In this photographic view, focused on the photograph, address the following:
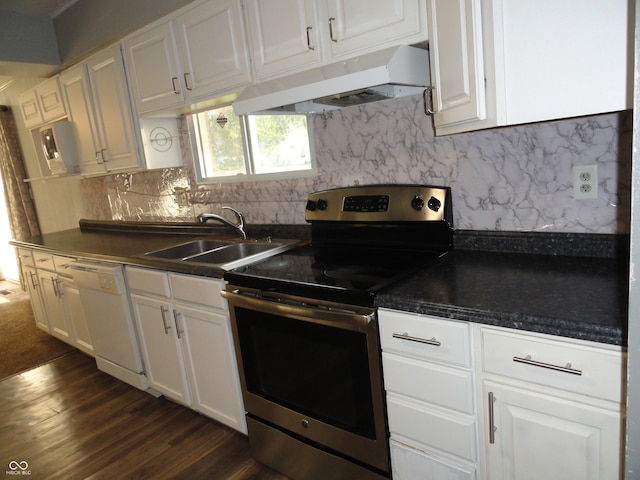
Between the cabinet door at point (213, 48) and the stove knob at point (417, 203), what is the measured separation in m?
0.92

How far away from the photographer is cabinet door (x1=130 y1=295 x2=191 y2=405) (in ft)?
7.23

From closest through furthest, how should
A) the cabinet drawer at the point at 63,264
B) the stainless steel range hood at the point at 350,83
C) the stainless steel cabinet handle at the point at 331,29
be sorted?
the stainless steel range hood at the point at 350,83 → the stainless steel cabinet handle at the point at 331,29 → the cabinet drawer at the point at 63,264

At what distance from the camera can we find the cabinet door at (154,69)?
2277 millimetres

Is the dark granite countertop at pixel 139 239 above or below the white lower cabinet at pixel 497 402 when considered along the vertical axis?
above

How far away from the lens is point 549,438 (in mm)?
1088

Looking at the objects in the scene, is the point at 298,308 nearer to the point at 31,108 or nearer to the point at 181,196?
the point at 181,196

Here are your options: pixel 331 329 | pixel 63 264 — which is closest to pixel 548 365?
pixel 331 329

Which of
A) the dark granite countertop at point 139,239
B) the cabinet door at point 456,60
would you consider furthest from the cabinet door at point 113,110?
the cabinet door at point 456,60

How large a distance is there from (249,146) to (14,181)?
4027 mm

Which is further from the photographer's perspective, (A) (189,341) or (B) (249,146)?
(B) (249,146)

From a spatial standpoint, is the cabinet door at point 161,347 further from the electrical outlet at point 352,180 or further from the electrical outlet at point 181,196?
the electrical outlet at point 352,180

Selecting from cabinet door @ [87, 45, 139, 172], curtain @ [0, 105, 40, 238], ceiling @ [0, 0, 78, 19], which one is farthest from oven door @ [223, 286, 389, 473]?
curtain @ [0, 105, 40, 238]

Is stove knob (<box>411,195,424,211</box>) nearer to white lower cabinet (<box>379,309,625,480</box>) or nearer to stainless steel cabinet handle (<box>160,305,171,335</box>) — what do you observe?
white lower cabinet (<box>379,309,625,480</box>)

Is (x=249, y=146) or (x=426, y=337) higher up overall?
(x=249, y=146)
